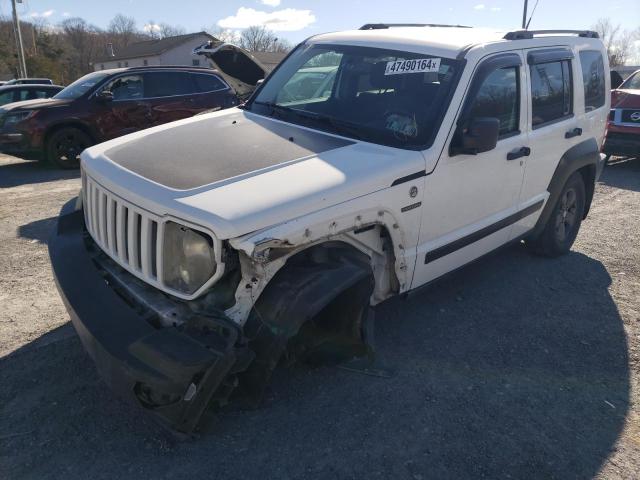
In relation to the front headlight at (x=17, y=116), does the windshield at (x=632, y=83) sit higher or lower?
higher

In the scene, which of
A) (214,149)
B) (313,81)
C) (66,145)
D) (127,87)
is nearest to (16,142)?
(66,145)

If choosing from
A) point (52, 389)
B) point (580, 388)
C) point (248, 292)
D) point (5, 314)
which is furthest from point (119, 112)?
point (580, 388)

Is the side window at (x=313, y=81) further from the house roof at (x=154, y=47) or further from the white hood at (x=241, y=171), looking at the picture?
the house roof at (x=154, y=47)

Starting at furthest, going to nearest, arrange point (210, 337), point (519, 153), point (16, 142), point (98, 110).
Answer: point (98, 110) → point (16, 142) → point (519, 153) → point (210, 337)

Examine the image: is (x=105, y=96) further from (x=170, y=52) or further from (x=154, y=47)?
(x=154, y=47)

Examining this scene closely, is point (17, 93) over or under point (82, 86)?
under

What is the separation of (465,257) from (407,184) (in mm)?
1064

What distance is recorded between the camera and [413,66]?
11.7ft

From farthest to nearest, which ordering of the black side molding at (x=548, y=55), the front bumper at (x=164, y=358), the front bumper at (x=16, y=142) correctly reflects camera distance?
1. the front bumper at (x=16, y=142)
2. the black side molding at (x=548, y=55)
3. the front bumper at (x=164, y=358)

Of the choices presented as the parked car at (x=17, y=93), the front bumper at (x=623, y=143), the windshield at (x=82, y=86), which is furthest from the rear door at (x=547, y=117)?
the parked car at (x=17, y=93)

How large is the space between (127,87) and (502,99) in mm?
7912

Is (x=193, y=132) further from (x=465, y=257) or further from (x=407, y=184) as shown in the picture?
(x=465, y=257)

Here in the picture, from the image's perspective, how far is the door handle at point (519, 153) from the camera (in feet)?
12.6

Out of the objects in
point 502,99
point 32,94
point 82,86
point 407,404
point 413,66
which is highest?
point 413,66
